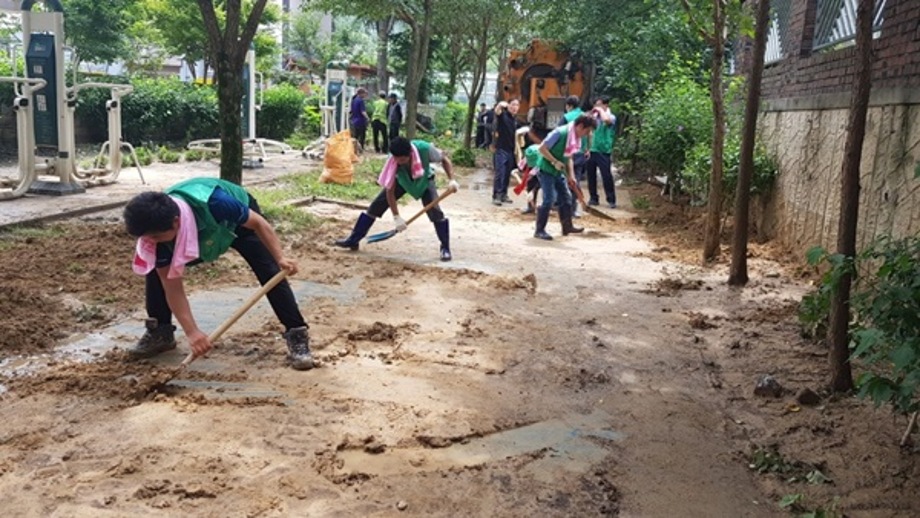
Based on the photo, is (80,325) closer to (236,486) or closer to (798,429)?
(236,486)

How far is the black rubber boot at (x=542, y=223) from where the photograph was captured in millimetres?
9602

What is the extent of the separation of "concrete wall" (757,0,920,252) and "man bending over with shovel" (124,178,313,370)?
3895mm

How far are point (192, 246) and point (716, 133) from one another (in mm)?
5400

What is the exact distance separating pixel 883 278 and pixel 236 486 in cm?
281

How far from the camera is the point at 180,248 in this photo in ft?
12.4

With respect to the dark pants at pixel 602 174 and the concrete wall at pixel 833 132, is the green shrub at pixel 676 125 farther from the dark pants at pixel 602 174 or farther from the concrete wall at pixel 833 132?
the concrete wall at pixel 833 132

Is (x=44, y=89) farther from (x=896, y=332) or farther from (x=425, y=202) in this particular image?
(x=896, y=332)

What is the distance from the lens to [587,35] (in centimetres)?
1845

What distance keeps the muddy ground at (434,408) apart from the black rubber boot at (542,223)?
2551 millimetres

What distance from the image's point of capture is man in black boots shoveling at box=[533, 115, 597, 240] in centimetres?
940

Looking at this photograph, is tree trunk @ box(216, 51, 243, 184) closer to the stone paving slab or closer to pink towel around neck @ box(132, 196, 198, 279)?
the stone paving slab

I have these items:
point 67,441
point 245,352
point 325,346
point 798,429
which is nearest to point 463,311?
point 325,346

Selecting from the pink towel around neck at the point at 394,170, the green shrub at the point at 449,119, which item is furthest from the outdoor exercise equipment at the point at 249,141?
the green shrub at the point at 449,119

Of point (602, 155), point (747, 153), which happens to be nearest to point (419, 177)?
point (747, 153)
